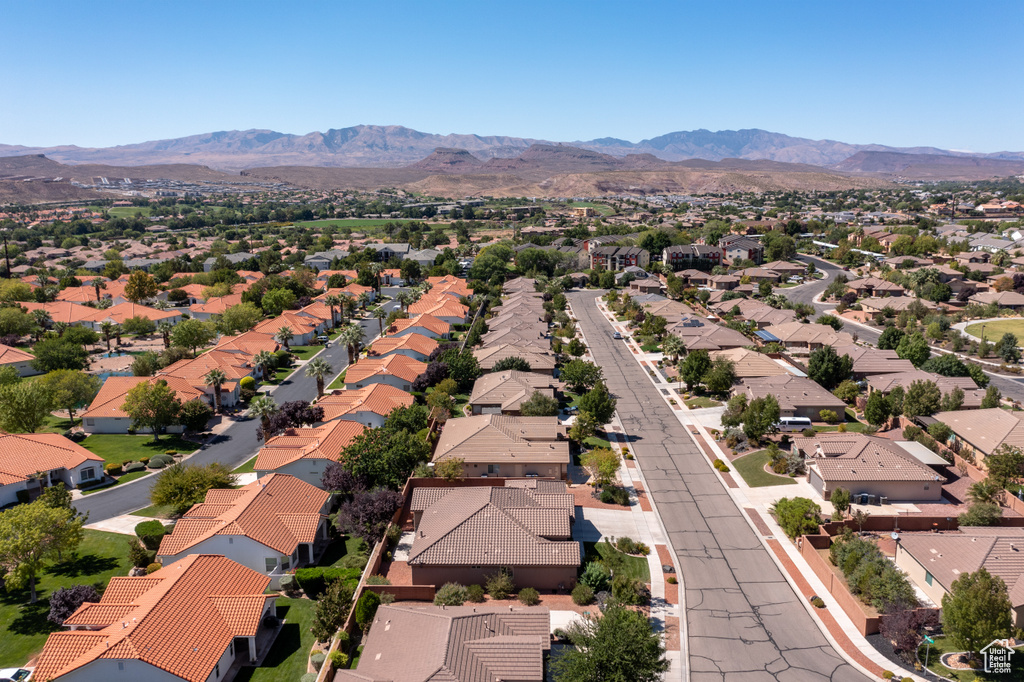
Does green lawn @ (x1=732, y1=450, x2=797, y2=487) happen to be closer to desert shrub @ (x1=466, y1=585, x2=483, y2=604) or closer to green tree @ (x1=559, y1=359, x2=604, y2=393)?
green tree @ (x1=559, y1=359, x2=604, y2=393)

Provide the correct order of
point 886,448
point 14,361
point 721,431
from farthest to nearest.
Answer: point 14,361 → point 721,431 → point 886,448

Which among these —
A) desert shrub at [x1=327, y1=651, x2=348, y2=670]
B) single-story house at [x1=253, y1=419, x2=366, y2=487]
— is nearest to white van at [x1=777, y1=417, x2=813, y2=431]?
single-story house at [x1=253, y1=419, x2=366, y2=487]

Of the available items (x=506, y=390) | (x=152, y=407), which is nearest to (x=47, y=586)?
(x=152, y=407)

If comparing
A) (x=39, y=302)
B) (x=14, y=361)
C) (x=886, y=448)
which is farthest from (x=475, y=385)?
(x=39, y=302)

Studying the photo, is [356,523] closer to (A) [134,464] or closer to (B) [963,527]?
(A) [134,464]

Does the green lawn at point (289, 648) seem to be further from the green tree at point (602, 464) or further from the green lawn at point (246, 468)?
the green tree at point (602, 464)

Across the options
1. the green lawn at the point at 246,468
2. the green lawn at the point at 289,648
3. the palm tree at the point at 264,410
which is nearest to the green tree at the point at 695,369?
the palm tree at the point at 264,410

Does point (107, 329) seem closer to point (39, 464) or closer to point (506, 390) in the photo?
point (39, 464)
